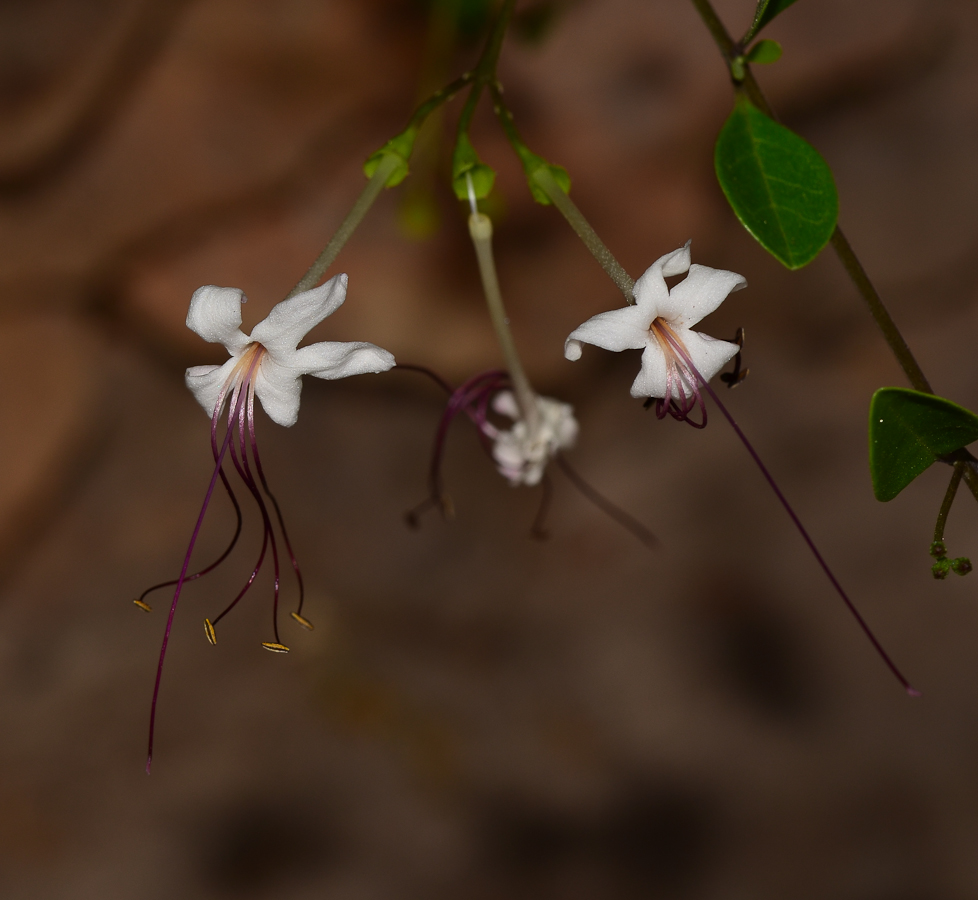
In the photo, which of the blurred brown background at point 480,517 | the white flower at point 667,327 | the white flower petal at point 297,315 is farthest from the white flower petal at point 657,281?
the blurred brown background at point 480,517

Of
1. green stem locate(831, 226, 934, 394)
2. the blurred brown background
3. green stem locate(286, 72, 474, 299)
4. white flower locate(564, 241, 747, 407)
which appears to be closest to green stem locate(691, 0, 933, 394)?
green stem locate(831, 226, 934, 394)

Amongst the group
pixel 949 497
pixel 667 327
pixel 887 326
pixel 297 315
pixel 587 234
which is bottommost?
pixel 949 497

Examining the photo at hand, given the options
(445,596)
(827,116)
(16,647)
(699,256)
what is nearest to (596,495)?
(445,596)

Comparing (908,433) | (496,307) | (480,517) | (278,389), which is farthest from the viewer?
(480,517)

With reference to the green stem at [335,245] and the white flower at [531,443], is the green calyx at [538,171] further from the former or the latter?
the white flower at [531,443]

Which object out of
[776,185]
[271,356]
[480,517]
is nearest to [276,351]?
[271,356]

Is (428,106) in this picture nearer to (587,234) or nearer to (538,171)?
(538,171)

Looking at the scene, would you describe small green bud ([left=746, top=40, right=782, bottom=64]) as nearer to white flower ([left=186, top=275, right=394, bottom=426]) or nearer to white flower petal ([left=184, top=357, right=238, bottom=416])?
white flower ([left=186, top=275, right=394, bottom=426])
